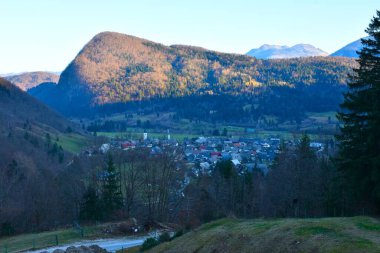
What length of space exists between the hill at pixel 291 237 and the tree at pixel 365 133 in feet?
18.3

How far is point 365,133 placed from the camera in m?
25.5

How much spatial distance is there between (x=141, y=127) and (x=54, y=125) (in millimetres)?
52118

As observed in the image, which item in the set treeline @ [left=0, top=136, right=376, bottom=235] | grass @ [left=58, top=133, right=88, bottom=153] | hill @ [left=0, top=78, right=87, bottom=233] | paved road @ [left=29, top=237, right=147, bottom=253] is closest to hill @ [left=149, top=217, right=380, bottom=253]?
paved road @ [left=29, top=237, right=147, bottom=253]

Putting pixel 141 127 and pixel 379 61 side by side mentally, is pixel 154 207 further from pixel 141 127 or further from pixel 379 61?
pixel 141 127

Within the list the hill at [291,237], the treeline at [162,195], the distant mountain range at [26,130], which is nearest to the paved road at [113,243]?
the treeline at [162,195]

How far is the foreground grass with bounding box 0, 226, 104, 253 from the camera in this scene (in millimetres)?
31053

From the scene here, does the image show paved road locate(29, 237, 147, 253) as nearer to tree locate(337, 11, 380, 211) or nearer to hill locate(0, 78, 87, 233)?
hill locate(0, 78, 87, 233)

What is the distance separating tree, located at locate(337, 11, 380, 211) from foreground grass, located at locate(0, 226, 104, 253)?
18353 mm

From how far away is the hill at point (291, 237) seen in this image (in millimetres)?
15388

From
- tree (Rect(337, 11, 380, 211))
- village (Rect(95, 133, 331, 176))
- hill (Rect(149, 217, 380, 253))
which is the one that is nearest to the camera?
hill (Rect(149, 217, 380, 253))

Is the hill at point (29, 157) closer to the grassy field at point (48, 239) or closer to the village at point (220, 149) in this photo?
the grassy field at point (48, 239)

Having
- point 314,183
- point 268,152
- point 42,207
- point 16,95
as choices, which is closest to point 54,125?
point 16,95

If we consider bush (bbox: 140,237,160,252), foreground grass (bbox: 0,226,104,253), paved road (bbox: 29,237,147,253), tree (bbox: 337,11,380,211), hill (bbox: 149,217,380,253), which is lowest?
foreground grass (bbox: 0,226,104,253)

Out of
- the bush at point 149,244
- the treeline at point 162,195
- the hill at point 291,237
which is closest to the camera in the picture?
the hill at point 291,237
